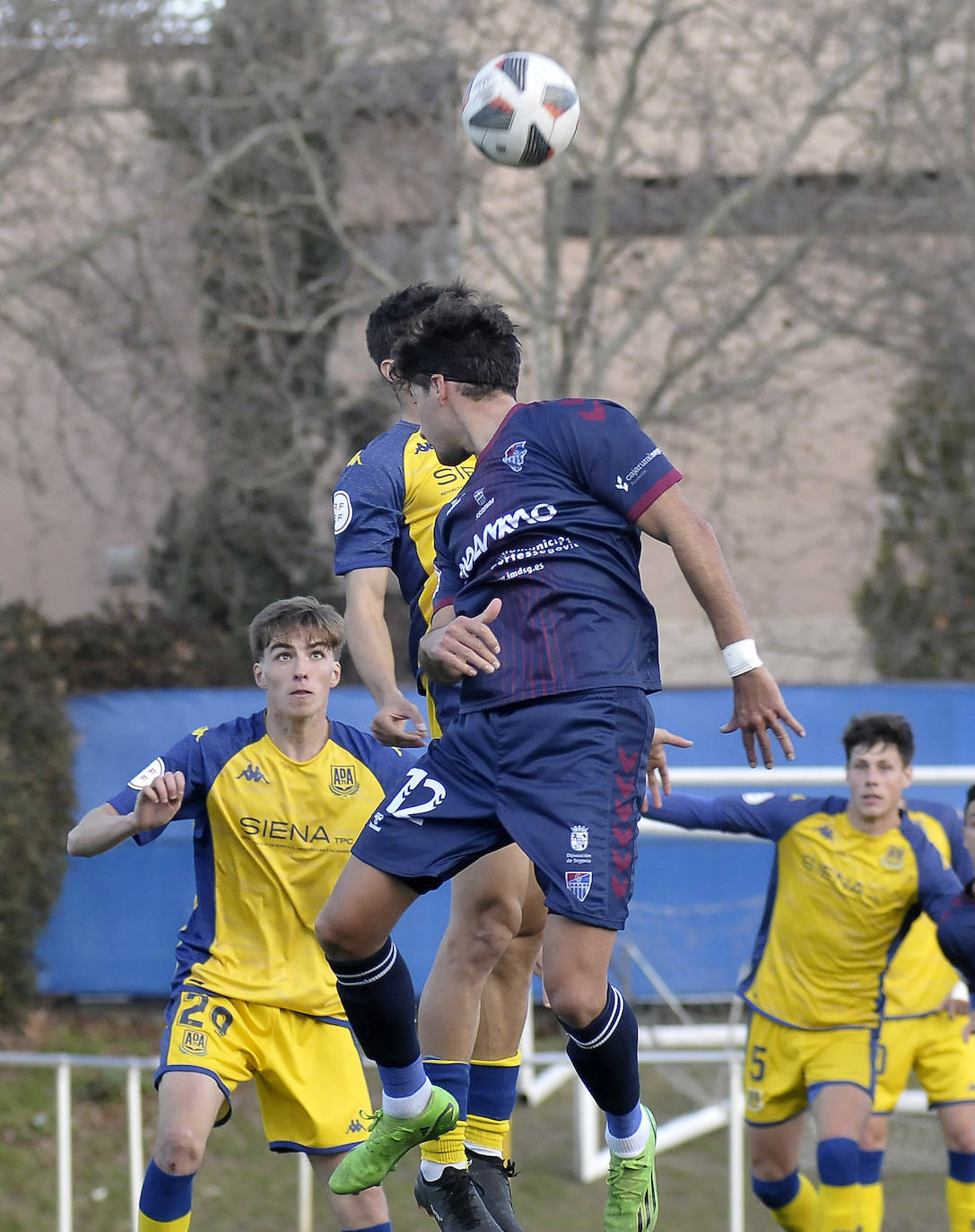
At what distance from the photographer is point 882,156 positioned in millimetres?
11664

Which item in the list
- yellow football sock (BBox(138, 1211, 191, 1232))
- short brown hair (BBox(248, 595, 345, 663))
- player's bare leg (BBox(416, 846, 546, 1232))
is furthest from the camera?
short brown hair (BBox(248, 595, 345, 663))

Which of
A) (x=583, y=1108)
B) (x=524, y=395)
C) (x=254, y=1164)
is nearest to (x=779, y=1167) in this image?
(x=583, y=1108)

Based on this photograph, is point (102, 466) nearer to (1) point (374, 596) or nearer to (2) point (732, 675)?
(1) point (374, 596)

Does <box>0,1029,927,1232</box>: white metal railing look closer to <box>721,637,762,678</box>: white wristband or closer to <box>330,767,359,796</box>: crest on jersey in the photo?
<box>330,767,359,796</box>: crest on jersey

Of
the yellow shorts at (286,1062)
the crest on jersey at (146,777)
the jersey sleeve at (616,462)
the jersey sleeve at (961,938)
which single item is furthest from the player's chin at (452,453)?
the jersey sleeve at (961,938)

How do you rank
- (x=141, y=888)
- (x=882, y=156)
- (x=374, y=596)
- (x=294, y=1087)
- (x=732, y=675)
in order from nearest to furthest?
(x=732, y=675) < (x=374, y=596) < (x=294, y=1087) < (x=141, y=888) < (x=882, y=156)

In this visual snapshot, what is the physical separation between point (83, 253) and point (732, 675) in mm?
8087

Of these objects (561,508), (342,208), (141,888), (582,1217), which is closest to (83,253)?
(342,208)

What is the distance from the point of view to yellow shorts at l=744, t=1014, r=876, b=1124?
6500 mm

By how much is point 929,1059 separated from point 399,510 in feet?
12.5

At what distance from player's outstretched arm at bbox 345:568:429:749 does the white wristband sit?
101cm

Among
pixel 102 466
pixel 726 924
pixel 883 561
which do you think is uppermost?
pixel 102 466

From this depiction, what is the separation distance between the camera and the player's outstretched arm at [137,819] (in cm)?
453

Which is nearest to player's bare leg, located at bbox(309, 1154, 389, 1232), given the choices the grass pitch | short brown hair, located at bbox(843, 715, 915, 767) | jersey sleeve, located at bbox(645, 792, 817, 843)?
jersey sleeve, located at bbox(645, 792, 817, 843)
